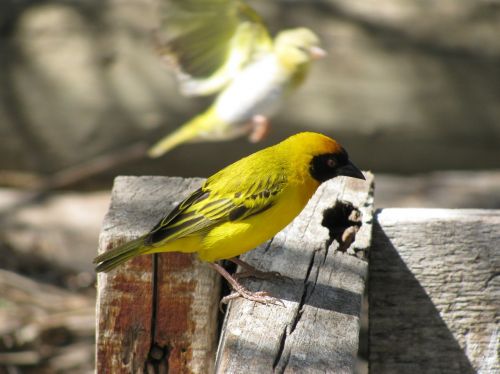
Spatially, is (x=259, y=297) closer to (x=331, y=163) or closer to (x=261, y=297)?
(x=261, y=297)

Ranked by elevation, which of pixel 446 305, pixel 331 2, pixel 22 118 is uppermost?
pixel 331 2

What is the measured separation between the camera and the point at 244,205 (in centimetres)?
350

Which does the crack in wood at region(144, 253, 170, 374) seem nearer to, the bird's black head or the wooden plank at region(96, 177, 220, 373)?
the wooden plank at region(96, 177, 220, 373)

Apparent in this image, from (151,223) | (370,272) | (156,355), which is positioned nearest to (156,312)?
(156,355)

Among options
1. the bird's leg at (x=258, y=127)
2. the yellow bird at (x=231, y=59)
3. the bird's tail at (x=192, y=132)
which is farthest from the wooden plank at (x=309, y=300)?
the bird's tail at (x=192, y=132)

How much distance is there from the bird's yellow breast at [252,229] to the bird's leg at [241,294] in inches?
4.2

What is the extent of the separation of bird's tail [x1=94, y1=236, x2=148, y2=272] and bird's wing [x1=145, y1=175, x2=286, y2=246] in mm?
212

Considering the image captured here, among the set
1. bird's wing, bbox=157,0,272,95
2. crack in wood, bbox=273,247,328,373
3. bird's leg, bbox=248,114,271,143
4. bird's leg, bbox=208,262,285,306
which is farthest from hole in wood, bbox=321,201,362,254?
bird's wing, bbox=157,0,272,95

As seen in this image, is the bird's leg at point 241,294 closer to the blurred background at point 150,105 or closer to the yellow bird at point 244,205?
the yellow bird at point 244,205

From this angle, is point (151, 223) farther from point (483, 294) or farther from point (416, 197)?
point (416, 197)

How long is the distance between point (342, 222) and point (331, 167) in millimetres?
344

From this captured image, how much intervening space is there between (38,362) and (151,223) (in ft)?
10.0

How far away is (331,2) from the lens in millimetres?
6938

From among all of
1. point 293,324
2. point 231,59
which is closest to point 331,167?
point 293,324
